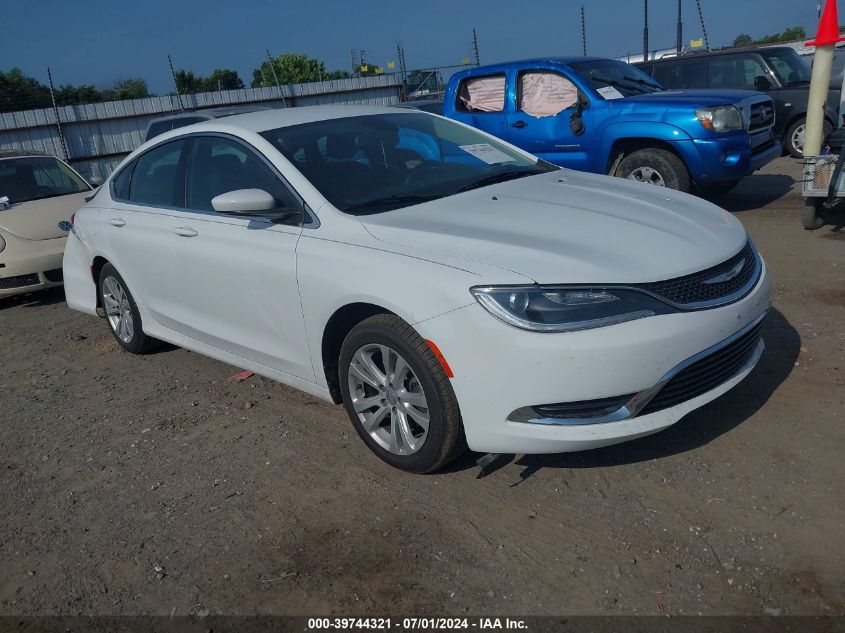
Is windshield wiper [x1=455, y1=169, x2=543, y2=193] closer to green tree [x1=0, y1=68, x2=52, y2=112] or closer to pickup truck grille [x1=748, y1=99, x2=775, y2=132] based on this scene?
pickup truck grille [x1=748, y1=99, x2=775, y2=132]

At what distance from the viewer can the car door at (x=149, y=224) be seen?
4.60 m

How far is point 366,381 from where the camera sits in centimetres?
349

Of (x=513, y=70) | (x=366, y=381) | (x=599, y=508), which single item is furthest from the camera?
(x=513, y=70)

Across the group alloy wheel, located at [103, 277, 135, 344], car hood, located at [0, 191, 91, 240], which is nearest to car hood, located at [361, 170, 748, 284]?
alloy wheel, located at [103, 277, 135, 344]

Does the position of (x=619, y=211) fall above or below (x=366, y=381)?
above

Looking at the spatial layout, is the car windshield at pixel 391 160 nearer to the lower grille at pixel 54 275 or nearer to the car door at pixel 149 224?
the car door at pixel 149 224

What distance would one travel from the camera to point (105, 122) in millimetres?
19359

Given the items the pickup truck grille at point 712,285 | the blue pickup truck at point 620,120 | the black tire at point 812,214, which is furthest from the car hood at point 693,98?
the pickup truck grille at point 712,285

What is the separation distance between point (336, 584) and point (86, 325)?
4.87 metres

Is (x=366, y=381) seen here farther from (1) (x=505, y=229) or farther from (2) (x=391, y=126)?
(2) (x=391, y=126)

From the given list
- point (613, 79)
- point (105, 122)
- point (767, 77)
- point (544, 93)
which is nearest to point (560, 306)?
point (544, 93)

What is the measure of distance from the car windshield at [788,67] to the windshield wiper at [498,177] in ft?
28.8

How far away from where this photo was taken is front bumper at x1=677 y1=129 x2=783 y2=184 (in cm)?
777

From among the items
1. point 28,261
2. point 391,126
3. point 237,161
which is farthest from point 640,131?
point 28,261
